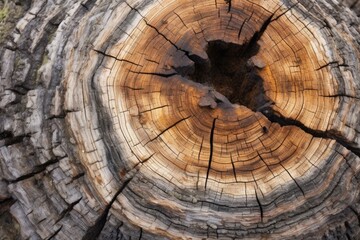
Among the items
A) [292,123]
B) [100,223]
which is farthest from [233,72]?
[100,223]

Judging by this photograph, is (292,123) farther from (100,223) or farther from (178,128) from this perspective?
(100,223)

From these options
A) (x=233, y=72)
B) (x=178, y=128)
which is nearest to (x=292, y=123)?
(x=233, y=72)

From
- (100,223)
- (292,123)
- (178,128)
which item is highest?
(292,123)

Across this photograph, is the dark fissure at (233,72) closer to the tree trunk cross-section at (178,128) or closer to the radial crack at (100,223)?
the tree trunk cross-section at (178,128)

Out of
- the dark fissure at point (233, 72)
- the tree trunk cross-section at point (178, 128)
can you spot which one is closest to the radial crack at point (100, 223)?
the tree trunk cross-section at point (178, 128)

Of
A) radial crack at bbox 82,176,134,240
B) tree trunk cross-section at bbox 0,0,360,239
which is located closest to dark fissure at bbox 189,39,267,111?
tree trunk cross-section at bbox 0,0,360,239

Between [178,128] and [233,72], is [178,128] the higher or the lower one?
the lower one

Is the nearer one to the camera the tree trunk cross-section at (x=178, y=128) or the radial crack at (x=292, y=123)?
the tree trunk cross-section at (x=178, y=128)

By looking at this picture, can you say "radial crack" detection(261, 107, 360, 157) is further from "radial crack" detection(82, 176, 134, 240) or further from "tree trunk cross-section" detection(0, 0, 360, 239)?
"radial crack" detection(82, 176, 134, 240)

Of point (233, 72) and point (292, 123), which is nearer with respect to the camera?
point (292, 123)
